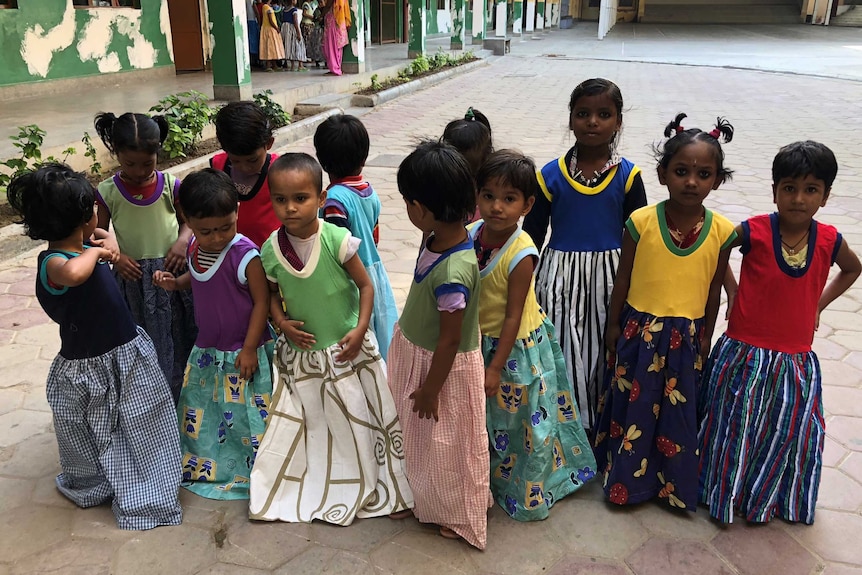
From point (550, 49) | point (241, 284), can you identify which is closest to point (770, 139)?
point (241, 284)

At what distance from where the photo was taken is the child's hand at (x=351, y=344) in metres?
2.05

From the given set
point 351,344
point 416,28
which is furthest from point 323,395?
point 416,28

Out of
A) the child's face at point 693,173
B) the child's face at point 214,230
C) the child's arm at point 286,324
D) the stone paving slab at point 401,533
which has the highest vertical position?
the child's face at point 693,173

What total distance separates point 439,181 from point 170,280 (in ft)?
3.34

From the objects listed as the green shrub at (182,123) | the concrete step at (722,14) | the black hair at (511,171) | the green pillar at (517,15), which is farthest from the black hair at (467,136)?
the concrete step at (722,14)

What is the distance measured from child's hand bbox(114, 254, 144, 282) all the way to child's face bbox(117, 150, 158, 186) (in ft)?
0.86

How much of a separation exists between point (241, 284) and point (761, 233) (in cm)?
156

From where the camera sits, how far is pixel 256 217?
2.38 m

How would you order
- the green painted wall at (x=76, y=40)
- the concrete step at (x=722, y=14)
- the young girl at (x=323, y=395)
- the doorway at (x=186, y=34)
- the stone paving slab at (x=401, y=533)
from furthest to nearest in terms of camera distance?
1. the concrete step at (x=722, y=14)
2. the doorway at (x=186, y=34)
3. the green painted wall at (x=76, y=40)
4. the young girl at (x=323, y=395)
5. the stone paving slab at (x=401, y=533)

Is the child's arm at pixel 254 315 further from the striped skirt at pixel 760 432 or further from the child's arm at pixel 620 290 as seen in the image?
the striped skirt at pixel 760 432

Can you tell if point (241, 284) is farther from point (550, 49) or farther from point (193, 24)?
point (550, 49)

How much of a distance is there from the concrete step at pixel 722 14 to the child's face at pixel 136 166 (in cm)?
3953

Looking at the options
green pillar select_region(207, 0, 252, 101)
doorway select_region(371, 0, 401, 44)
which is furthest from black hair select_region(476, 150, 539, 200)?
doorway select_region(371, 0, 401, 44)

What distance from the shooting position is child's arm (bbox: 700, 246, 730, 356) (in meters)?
1.98
